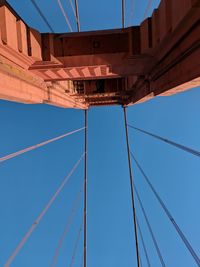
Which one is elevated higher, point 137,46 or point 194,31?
point 137,46

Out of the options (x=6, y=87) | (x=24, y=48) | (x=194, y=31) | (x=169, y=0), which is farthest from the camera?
(x=24, y=48)

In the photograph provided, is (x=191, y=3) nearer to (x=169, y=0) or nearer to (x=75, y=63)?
(x=169, y=0)

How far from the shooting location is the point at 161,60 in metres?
7.85

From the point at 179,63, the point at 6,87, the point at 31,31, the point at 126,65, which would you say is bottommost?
the point at 6,87

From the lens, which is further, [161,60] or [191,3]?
[161,60]

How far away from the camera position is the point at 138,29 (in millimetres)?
8172

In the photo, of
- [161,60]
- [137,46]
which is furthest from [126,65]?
[161,60]

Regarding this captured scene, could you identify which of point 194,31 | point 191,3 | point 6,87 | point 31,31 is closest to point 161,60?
point 194,31

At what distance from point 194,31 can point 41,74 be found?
6124 millimetres

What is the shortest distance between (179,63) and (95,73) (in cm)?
479

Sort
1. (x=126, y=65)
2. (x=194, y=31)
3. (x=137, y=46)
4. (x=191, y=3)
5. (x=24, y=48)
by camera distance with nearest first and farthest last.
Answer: (x=191, y=3), (x=194, y=31), (x=24, y=48), (x=137, y=46), (x=126, y=65)

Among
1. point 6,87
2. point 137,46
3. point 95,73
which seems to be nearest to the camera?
point 6,87

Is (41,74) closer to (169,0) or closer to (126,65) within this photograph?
(126,65)

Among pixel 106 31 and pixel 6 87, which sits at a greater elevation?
pixel 106 31
